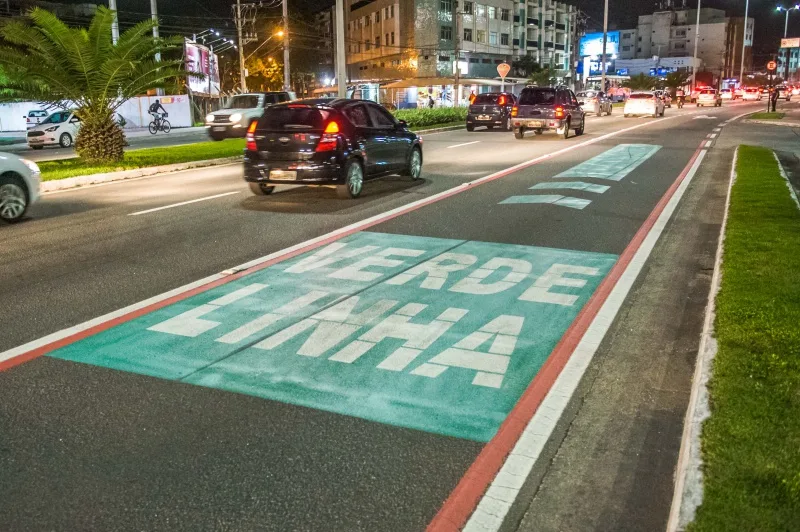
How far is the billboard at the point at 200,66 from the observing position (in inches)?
1873

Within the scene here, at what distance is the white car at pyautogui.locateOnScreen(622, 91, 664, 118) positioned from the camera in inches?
1854

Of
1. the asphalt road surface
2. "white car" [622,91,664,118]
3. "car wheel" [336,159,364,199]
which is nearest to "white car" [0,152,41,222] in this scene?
the asphalt road surface

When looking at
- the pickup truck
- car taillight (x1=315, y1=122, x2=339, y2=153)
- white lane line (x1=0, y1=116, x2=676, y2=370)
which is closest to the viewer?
white lane line (x1=0, y1=116, x2=676, y2=370)

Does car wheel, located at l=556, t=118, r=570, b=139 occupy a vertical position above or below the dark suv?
below

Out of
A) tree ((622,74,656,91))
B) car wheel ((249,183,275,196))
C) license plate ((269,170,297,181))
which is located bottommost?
car wheel ((249,183,275,196))

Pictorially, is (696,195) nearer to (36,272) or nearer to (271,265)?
(271,265)

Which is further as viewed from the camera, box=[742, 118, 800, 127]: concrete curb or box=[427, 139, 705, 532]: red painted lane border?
box=[742, 118, 800, 127]: concrete curb

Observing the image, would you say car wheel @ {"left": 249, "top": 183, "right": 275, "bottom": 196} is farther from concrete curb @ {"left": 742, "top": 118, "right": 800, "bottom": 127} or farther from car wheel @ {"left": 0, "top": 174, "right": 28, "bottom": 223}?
concrete curb @ {"left": 742, "top": 118, "right": 800, "bottom": 127}

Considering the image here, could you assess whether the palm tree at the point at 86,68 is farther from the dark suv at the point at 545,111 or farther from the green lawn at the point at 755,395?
the green lawn at the point at 755,395

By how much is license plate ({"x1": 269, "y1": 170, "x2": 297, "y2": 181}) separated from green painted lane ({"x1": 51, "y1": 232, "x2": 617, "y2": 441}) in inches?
163

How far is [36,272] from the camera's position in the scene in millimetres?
8109

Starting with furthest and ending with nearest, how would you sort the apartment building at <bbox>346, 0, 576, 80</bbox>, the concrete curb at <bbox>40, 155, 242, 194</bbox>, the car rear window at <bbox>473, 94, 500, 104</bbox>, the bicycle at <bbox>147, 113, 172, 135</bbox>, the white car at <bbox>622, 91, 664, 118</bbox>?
1. the apartment building at <bbox>346, 0, 576, 80</bbox>
2. the white car at <bbox>622, 91, 664, 118</bbox>
3. the bicycle at <bbox>147, 113, 172, 135</bbox>
4. the car rear window at <bbox>473, 94, 500, 104</bbox>
5. the concrete curb at <bbox>40, 155, 242, 194</bbox>

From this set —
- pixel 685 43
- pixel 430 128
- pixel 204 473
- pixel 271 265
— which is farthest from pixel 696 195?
pixel 685 43

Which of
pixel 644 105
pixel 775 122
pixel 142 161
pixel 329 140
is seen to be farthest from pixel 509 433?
pixel 644 105
